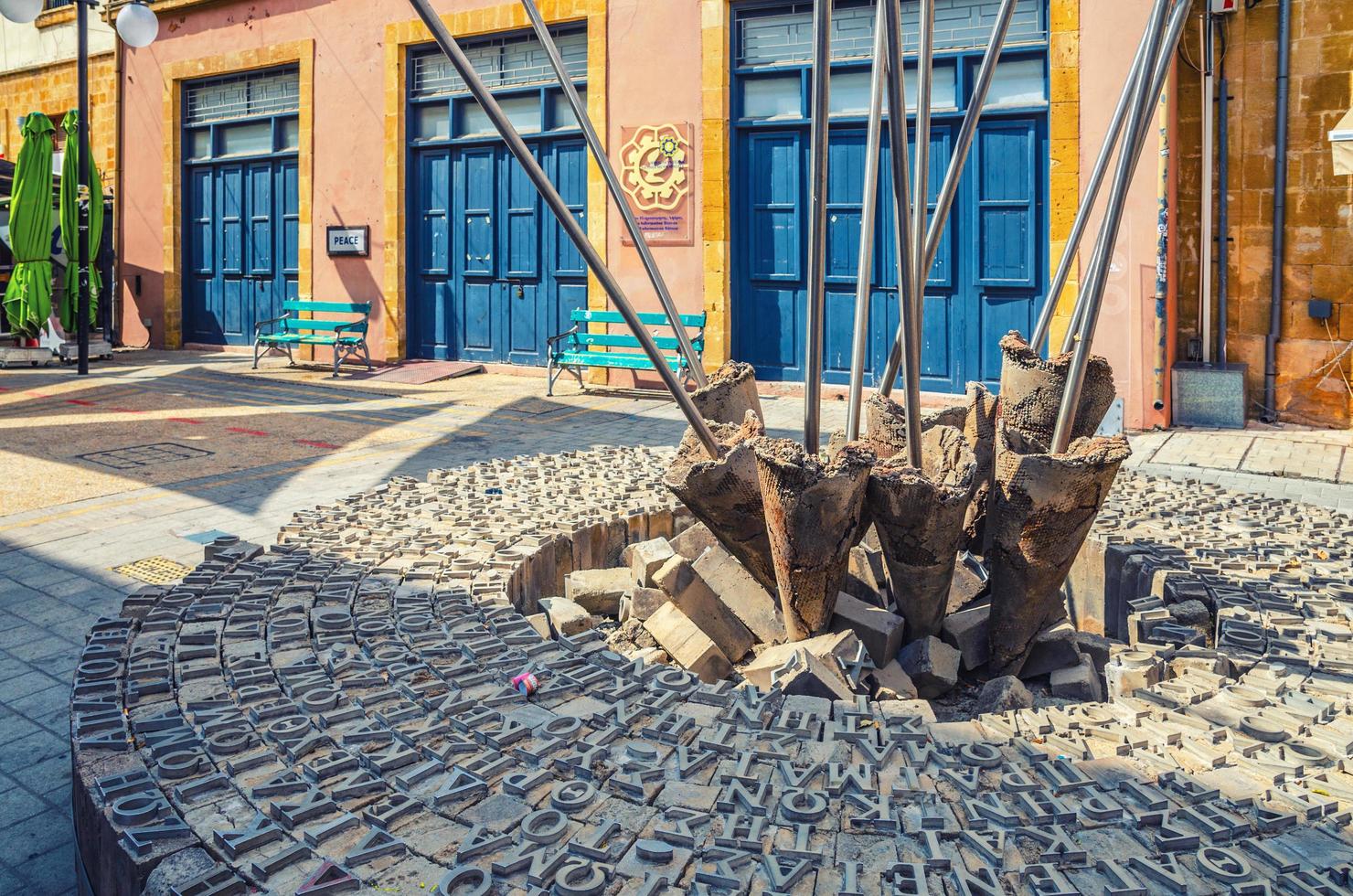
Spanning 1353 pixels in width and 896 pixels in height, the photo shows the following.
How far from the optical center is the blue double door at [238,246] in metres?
15.1

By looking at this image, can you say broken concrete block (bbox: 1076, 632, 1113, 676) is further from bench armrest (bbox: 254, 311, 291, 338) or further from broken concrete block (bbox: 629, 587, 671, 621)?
bench armrest (bbox: 254, 311, 291, 338)

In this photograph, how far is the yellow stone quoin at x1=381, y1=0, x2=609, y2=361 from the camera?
12.0 m

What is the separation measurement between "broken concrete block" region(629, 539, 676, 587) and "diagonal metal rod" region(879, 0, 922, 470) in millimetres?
879

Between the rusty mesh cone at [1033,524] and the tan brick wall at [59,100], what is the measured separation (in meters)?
17.2

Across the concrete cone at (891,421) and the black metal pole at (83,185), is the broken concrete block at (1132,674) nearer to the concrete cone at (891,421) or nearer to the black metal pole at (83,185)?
the concrete cone at (891,421)

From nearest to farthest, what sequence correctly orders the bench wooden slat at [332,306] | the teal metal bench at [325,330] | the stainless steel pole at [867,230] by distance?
Result: the stainless steel pole at [867,230] → the teal metal bench at [325,330] → the bench wooden slat at [332,306]

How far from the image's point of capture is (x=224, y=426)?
28.9ft

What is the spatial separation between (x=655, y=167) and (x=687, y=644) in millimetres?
9306

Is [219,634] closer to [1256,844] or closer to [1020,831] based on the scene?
[1020,831]

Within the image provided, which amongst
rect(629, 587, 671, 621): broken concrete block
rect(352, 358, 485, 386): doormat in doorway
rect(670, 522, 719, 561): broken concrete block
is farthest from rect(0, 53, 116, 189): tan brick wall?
rect(629, 587, 671, 621): broken concrete block

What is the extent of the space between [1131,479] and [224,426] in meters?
6.76

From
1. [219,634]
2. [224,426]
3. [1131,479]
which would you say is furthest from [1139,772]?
[224,426]

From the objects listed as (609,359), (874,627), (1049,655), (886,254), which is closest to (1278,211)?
(886,254)

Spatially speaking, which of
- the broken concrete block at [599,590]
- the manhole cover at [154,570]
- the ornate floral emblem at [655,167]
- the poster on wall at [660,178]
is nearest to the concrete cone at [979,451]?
the broken concrete block at [599,590]
